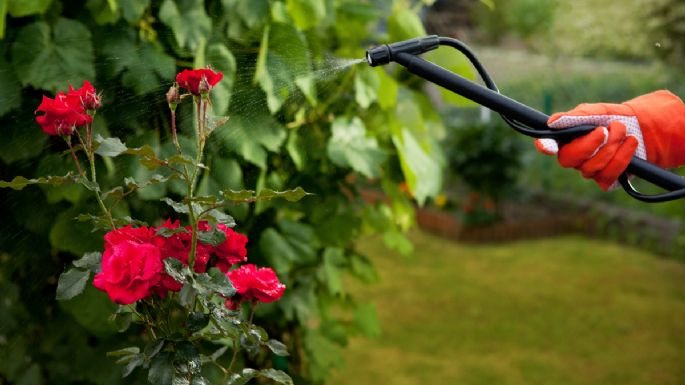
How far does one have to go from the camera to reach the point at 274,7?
6.08 feet

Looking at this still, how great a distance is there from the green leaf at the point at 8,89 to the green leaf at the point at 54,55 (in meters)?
0.02

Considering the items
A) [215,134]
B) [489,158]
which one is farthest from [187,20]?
[489,158]

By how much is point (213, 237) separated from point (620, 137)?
1.92ft

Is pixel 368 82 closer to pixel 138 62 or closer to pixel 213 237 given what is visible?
pixel 138 62

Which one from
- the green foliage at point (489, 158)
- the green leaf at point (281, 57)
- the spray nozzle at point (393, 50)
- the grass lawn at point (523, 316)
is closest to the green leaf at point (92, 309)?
the green leaf at point (281, 57)

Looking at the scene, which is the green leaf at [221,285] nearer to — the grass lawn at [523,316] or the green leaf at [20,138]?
the green leaf at [20,138]

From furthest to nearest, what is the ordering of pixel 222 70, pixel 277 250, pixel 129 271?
pixel 277 250
pixel 222 70
pixel 129 271

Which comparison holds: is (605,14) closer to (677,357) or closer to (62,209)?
(677,357)

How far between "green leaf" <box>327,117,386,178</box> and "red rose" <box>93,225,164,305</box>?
3.18 ft

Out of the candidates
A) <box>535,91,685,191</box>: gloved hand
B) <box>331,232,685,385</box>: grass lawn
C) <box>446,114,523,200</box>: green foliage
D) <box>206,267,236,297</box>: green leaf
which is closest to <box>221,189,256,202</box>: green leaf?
<box>206,267,236,297</box>: green leaf

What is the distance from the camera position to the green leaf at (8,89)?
5.39 ft

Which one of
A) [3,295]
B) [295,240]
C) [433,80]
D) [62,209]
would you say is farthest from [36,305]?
[433,80]

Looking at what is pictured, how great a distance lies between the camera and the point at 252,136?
1.81 meters

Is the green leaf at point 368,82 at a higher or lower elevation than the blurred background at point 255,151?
higher
